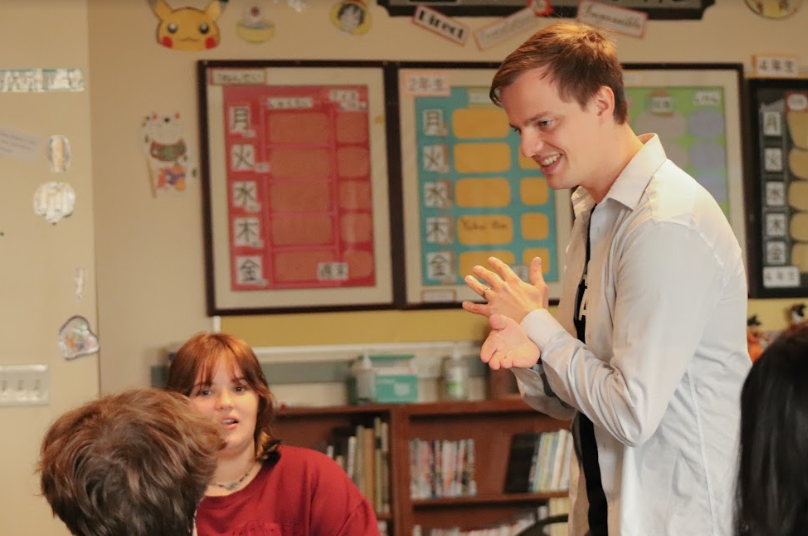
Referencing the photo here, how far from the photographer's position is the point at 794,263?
4.18m

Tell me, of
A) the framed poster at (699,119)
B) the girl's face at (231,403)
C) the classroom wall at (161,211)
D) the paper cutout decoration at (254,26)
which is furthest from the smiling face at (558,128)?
the framed poster at (699,119)

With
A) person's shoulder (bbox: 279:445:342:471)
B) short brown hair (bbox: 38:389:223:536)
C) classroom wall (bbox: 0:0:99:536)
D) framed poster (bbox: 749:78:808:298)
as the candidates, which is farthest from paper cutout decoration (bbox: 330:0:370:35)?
short brown hair (bbox: 38:389:223:536)

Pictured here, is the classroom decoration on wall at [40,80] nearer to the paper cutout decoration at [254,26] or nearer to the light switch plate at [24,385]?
the paper cutout decoration at [254,26]

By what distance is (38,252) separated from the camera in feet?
10.8

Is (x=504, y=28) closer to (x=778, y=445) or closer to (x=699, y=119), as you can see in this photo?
(x=699, y=119)

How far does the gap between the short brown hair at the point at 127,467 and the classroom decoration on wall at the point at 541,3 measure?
2.89m

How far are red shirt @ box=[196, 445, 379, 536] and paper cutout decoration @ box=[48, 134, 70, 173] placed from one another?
1515 mm

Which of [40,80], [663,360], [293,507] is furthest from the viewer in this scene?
[40,80]

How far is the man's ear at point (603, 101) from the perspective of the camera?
1.76 metres

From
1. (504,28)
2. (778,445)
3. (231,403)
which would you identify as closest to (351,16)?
(504,28)

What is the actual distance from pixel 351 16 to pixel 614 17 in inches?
40.4

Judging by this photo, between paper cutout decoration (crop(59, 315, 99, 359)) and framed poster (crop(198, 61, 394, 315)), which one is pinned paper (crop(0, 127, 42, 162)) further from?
framed poster (crop(198, 61, 394, 315))

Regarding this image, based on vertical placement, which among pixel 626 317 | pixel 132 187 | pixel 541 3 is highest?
pixel 541 3

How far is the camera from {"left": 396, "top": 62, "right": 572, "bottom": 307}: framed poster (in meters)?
3.97
